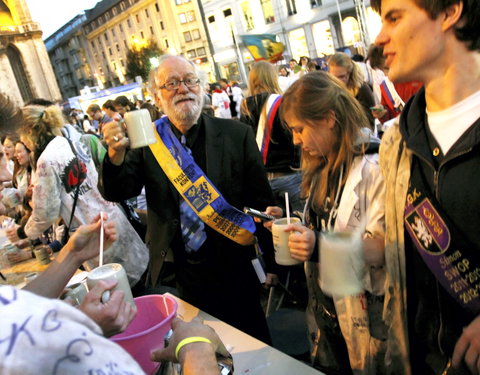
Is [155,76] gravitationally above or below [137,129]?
above

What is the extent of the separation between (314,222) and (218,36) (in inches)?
1494

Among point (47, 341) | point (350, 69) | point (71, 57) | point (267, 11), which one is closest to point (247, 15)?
point (267, 11)

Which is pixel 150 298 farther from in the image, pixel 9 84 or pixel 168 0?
pixel 168 0

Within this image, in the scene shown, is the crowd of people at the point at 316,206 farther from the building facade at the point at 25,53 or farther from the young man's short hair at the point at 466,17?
the building facade at the point at 25,53

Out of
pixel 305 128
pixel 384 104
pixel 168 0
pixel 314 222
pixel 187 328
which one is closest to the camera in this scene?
pixel 187 328

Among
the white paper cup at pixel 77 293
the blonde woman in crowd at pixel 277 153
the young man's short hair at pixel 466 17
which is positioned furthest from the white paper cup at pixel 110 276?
the blonde woman in crowd at pixel 277 153

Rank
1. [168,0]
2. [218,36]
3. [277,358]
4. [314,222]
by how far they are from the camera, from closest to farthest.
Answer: [277,358]
[314,222]
[218,36]
[168,0]

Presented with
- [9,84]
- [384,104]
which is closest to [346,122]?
[384,104]

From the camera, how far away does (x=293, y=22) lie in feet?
101

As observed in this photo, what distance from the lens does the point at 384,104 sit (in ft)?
14.5

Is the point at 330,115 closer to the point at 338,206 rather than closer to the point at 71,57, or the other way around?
the point at 338,206

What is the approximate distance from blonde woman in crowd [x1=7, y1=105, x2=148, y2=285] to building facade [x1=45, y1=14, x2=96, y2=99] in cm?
8063

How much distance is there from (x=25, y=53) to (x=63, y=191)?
5538cm

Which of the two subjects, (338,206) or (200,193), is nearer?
(338,206)
